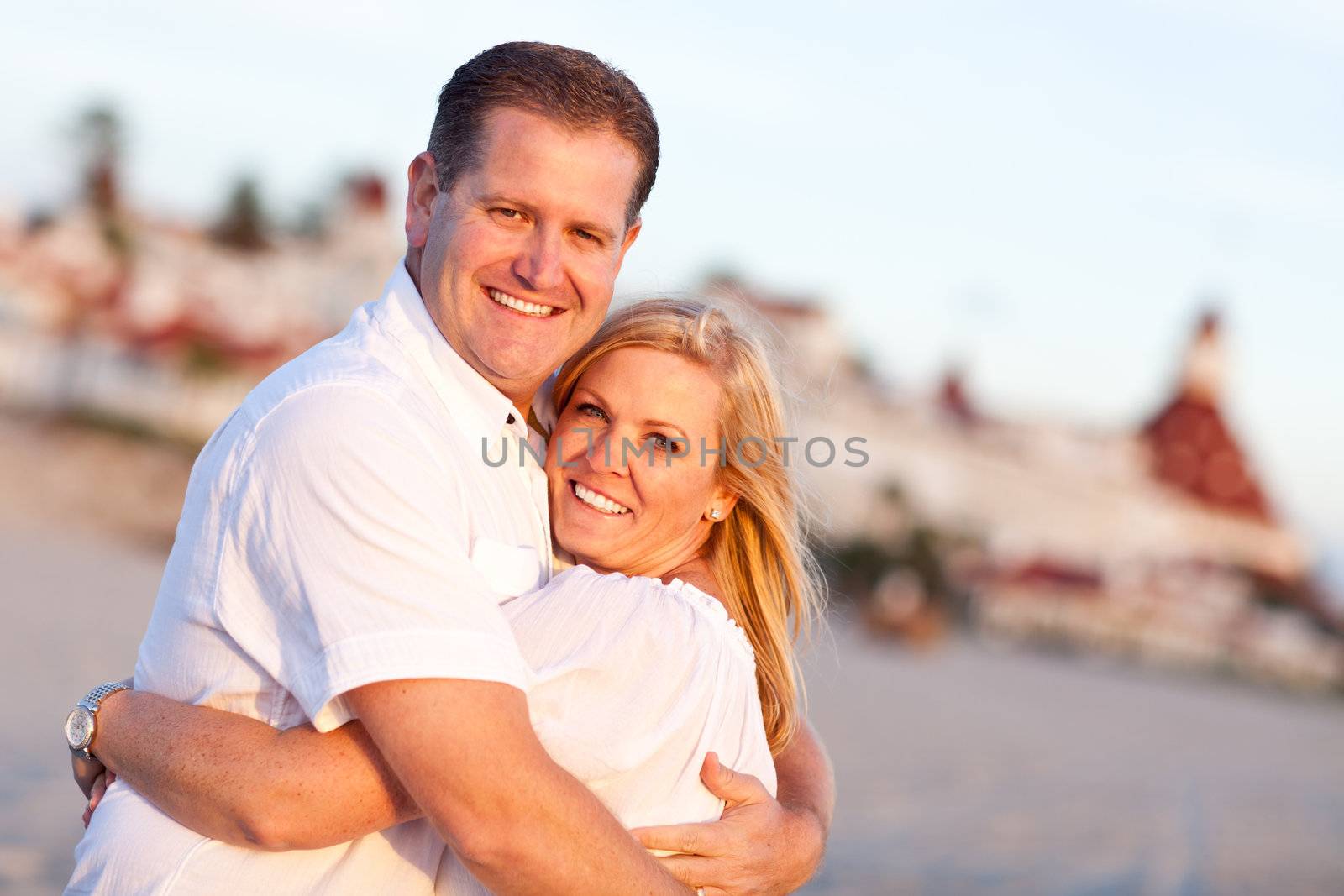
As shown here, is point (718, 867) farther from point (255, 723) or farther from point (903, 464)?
point (903, 464)

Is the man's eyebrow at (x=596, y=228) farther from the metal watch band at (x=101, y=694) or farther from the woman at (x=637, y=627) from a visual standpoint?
the metal watch band at (x=101, y=694)

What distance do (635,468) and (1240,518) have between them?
180 ft

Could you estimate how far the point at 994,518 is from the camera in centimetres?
4228

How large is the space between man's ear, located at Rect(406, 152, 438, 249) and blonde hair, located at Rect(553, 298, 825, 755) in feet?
1.60

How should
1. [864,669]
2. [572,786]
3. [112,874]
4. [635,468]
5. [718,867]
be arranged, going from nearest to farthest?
[572,786]
[112,874]
[718,867]
[635,468]
[864,669]

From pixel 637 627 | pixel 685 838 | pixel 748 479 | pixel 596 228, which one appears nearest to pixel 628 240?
pixel 596 228

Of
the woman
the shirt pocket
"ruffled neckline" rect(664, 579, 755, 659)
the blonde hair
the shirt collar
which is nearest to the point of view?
the woman

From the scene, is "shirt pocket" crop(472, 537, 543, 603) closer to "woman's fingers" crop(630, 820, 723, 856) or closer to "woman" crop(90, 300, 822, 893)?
"woman" crop(90, 300, 822, 893)

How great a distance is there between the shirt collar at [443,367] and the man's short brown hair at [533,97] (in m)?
0.22

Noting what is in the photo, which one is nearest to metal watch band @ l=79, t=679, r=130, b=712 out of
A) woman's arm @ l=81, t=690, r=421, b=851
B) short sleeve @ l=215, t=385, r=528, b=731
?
woman's arm @ l=81, t=690, r=421, b=851

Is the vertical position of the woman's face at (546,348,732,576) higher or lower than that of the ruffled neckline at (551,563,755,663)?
higher

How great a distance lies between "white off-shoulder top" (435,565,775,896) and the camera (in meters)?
2.36

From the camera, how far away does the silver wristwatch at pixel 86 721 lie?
2.54 metres

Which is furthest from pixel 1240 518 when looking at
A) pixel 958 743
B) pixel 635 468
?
pixel 635 468
